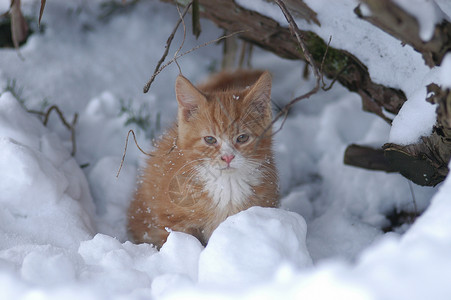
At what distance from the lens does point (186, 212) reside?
6.28 feet

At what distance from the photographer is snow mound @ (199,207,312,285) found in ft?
4.41

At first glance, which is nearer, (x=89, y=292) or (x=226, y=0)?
(x=89, y=292)

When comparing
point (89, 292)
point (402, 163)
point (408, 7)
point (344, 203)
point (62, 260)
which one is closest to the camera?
point (89, 292)

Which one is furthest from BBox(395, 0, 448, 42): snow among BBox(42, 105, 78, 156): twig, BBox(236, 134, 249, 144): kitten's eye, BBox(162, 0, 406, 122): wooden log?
BBox(42, 105, 78, 156): twig

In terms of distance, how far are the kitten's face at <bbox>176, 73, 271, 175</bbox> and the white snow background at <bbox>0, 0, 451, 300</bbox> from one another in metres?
0.31

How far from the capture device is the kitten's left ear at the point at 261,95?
193 centimetres

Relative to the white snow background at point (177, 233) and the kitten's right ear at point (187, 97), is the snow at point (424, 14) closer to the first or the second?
the white snow background at point (177, 233)

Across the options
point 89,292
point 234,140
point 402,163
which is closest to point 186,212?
point 234,140

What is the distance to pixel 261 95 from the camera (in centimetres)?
199

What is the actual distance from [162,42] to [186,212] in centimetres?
197

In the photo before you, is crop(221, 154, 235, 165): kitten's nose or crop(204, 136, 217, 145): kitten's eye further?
crop(204, 136, 217, 145): kitten's eye

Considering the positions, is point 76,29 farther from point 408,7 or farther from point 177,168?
point 408,7

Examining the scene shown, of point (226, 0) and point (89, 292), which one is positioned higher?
point (226, 0)

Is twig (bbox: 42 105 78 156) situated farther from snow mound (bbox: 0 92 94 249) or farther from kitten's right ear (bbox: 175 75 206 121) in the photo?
kitten's right ear (bbox: 175 75 206 121)
